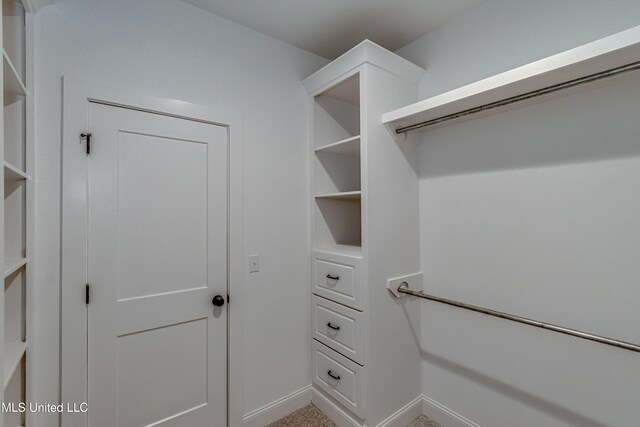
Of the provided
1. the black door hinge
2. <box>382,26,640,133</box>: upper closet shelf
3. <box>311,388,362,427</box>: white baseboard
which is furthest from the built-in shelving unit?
the black door hinge

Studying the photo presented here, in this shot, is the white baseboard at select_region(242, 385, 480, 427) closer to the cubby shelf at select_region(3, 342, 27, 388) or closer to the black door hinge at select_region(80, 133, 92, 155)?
the cubby shelf at select_region(3, 342, 27, 388)

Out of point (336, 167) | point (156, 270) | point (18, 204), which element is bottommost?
point (156, 270)

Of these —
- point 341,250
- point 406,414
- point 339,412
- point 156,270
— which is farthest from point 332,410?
point 156,270

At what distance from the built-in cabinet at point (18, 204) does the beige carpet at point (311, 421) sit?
135cm

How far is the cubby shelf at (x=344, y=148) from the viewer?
1940 millimetres

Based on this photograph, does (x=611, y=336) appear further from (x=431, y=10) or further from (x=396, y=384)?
(x=431, y=10)

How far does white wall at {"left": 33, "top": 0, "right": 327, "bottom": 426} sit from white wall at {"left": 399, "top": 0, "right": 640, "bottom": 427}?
0.90m

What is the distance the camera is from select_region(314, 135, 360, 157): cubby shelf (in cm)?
194

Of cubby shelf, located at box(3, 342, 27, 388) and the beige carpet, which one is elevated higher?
cubby shelf, located at box(3, 342, 27, 388)

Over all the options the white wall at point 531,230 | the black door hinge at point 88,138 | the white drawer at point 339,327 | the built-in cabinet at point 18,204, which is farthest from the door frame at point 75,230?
the white wall at point 531,230

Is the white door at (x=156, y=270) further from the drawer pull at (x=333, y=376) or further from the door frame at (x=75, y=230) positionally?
the drawer pull at (x=333, y=376)

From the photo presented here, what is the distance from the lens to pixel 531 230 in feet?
5.18

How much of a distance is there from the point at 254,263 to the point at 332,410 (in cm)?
110

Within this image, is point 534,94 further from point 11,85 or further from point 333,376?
point 11,85
